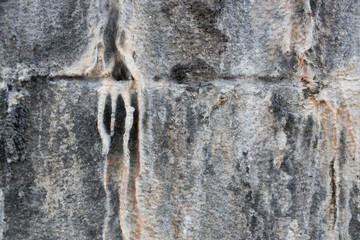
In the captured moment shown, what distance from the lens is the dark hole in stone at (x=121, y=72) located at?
2.10 feet

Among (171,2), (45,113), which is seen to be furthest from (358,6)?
(45,113)

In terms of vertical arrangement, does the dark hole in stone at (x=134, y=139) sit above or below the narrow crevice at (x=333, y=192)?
above

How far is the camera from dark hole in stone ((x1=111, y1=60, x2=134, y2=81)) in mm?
639

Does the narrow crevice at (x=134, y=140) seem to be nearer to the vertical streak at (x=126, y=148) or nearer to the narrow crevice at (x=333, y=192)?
the vertical streak at (x=126, y=148)

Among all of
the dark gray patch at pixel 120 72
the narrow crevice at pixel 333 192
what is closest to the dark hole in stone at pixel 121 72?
the dark gray patch at pixel 120 72

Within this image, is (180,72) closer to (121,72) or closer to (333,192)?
(121,72)

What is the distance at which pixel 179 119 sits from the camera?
2.14 ft

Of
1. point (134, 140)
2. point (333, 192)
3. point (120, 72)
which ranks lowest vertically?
point (333, 192)

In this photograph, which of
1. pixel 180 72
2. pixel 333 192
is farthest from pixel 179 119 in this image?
pixel 333 192

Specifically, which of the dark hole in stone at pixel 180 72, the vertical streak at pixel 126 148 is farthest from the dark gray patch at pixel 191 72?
the vertical streak at pixel 126 148

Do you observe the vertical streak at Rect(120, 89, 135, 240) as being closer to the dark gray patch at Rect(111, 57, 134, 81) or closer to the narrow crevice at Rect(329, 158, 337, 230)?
the dark gray patch at Rect(111, 57, 134, 81)

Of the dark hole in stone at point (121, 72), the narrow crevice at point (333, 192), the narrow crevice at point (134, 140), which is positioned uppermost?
the dark hole in stone at point (121, 72)

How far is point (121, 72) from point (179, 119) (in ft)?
0.50

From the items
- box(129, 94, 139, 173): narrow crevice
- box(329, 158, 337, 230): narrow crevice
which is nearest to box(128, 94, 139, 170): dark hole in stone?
box(129, 94, 139, 173): narrow crevice
